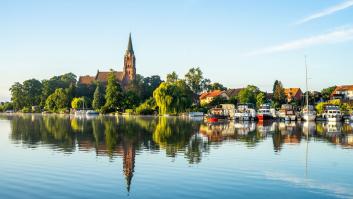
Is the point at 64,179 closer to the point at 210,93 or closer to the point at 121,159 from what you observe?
the point at 121,159

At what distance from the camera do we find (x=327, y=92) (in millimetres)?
182875

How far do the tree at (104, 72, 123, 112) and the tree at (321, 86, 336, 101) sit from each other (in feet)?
255

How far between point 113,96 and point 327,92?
85746mm

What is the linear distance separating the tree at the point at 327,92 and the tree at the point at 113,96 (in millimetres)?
77805

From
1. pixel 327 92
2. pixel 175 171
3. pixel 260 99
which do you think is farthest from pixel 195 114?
pixel 175 171

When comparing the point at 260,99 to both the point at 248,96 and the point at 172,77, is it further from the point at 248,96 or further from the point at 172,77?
the point at 172,77

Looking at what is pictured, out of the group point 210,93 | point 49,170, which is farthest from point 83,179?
point 210,93

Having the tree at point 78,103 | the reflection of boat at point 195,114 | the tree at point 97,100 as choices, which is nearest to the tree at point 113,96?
the tree at point 97,100

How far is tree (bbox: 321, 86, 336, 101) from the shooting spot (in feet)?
573

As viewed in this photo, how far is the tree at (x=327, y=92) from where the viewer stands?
175 m

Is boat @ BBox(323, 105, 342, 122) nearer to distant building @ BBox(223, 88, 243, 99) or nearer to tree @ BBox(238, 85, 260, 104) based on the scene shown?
tree @ BBox(238, 85, 260, 104)

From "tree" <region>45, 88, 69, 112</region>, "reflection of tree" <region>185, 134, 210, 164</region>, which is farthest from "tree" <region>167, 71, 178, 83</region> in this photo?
"reflection of tree" <region>185, 134, 210, 164</region>

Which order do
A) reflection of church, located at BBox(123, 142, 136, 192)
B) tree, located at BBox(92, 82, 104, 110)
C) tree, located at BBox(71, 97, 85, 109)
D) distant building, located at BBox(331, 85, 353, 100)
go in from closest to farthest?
reflection of church, located at BBox(123, 142, 136, 192) → tree, located at BBox(92, 82, 104, 110) → tree, located at BBox(71, 97, 85, 109) → distant building, located at BBox(331, 85, 353, 100)

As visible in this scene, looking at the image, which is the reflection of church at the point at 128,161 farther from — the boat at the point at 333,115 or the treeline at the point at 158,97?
the treeline at the point at 158,97
